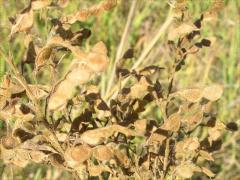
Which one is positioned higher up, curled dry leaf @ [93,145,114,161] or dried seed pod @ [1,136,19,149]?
curled dry leaf @ [93,145,114,161]

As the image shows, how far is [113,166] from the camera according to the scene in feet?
3.87

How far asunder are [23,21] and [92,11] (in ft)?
0.42

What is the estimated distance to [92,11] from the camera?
96cm

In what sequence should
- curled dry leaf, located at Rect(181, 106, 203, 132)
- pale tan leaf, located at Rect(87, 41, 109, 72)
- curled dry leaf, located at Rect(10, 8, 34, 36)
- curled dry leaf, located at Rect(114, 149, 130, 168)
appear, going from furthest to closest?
curled dry leaf, located at Rect(181, 106, 203, 132), curled dry leaf, located at Rect(114, 149, 130, 168), curled dry leaf, located at Rect(10, 8, 34, 36), pale tan leaf, located at Rect(87, 41, 109, 72)

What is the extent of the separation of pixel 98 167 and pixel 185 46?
12.5 inches

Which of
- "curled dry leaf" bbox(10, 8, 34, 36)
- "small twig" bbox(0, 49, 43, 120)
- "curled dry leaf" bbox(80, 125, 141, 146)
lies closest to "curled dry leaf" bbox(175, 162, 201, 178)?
"curled dry leaf" bbox(80, 125, 141, 146)

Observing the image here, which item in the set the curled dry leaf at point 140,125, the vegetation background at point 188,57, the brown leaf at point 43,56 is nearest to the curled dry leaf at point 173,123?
the curled dry leaf at point 140,125

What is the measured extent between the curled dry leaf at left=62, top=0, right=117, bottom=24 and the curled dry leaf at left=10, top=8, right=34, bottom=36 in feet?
0.35

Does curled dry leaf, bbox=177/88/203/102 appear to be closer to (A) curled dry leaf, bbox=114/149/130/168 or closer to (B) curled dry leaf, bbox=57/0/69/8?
(A) curled dry leaf, bbox=114/149/130/168

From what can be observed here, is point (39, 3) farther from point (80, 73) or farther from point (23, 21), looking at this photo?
point (80, 73)

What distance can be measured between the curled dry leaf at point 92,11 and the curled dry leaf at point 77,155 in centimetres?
24

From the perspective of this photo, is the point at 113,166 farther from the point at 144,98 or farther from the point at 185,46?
the point at 185,46

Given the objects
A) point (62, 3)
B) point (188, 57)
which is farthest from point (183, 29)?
point (188, 57)

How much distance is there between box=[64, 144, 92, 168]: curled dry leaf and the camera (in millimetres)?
900
